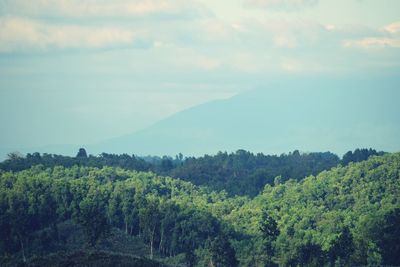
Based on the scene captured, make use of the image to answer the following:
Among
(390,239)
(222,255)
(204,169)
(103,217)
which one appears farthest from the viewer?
(204,169)

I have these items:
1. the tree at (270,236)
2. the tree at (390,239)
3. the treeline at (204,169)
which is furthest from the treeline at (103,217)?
the treeline at (204,169)

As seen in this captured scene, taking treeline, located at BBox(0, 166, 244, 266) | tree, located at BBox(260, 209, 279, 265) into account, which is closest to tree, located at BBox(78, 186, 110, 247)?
treeline, located at BBox(0, 166, 244, 266)

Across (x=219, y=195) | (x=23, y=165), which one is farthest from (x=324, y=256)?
(x=23, y=165)

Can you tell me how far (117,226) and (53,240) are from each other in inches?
466

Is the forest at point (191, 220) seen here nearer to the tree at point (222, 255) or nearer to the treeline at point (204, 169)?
the tree at point (222, 255)

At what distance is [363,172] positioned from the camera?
13450 cm

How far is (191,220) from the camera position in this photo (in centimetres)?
10931

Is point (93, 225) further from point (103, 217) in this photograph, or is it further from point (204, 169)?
point (204, 169)

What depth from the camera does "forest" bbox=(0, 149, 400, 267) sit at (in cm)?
9112

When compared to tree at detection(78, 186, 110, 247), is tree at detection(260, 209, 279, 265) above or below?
below

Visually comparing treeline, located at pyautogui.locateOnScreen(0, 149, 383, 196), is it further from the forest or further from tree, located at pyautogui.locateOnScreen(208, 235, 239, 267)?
tree, located at pyautogui.locateOnScreen(208, 235, 239, 267)

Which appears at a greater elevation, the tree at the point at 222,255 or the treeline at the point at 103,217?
the treeline at the point at 103,217

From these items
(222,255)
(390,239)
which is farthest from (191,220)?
(390,239)

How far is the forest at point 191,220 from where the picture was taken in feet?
299
